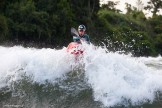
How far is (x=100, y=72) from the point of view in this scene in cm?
830

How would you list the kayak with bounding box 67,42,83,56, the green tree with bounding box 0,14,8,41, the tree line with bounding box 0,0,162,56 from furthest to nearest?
the tree line with bounding box 0,0,162,56 < the green tree with bounding box 0,14,8,41 < the kayak with bounding box 67,42,83,56

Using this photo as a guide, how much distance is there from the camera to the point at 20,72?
334 inches

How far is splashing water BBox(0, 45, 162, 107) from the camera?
783cm

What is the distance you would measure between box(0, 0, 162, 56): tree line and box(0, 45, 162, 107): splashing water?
53.4 feet

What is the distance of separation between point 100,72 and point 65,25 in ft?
80.5

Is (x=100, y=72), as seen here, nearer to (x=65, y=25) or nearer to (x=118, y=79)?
(x=118, y=79)

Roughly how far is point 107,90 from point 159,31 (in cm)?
4960

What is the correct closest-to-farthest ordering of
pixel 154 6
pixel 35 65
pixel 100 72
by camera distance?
pixel 100 72 → pixel 35 65 → pixel 154 6

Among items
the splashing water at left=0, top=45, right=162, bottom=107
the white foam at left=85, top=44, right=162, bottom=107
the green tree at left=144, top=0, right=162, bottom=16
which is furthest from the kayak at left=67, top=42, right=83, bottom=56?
the green tree at left=144, top=0, right=162, bottom=16

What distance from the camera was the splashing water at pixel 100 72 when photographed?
25.7 ft

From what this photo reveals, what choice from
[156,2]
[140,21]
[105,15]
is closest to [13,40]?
[105,15]

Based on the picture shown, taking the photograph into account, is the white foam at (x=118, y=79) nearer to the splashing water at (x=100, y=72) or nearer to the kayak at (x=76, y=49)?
the splashing water at (x=100, y=72)

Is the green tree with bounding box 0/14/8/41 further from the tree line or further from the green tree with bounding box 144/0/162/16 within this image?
the green tree with bounding box 144/0/162/16

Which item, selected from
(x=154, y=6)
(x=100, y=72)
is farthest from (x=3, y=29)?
(x=154, y=6)
